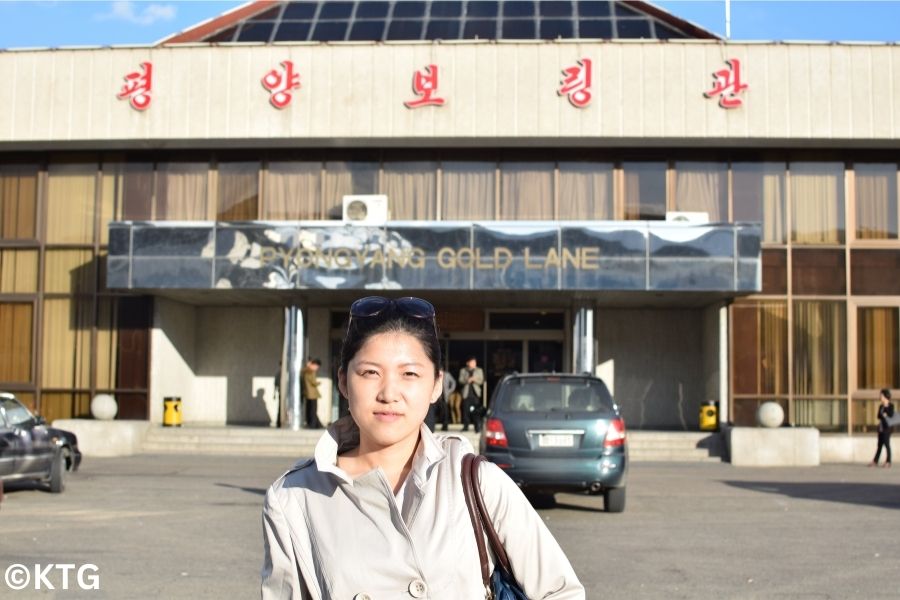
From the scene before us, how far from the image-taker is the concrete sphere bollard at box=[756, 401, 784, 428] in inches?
965

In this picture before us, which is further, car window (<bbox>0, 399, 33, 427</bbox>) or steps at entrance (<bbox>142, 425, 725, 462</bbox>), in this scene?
steps at entrance (<bbox>142, 425, 725, 462</bbox>)

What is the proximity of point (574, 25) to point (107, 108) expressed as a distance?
41.9 feet

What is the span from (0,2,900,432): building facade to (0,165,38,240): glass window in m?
0.06

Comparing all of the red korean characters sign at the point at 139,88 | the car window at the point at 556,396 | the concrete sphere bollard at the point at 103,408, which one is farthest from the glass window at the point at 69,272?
the car window at the point at 556,396

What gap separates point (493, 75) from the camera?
2639 centimetres

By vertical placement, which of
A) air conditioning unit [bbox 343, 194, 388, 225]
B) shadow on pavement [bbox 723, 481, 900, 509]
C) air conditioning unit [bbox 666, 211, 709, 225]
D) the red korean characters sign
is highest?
the red korean characters sign

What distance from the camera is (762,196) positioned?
26.8m

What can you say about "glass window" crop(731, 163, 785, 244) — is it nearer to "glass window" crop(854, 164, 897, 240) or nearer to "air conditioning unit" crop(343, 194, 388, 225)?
"glass window" crop(854, 164, 897, 240)

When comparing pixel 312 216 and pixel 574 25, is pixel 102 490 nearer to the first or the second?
pixel 312 216

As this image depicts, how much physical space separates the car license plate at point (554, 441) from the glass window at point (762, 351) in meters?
13.9

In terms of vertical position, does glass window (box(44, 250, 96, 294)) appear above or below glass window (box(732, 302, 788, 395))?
above

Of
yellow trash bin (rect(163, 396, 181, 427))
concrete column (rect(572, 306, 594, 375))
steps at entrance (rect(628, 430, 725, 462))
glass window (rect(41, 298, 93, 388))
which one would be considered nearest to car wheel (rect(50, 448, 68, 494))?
yellow trash bin (rect(163, 396, 181, 427))

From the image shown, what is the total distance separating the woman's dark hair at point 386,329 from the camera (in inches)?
120

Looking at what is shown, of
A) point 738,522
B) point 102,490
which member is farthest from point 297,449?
point 738,522
